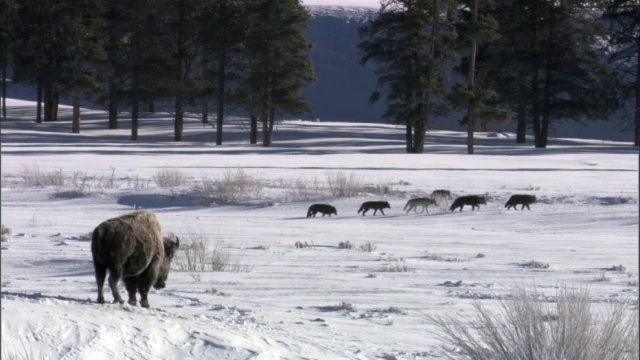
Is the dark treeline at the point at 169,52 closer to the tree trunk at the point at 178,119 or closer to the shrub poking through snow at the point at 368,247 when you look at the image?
the tree trunk at the point at 178,119

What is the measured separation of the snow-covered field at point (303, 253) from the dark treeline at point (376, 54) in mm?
8709

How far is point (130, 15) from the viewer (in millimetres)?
49656

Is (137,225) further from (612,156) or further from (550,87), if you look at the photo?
(550,87)

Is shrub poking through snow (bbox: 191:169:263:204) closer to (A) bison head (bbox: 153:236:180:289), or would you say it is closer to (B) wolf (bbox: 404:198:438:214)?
(B) wolf (bbox: 404:198:438:214)

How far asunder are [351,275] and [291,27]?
35.4 meters

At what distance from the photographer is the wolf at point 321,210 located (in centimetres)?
2050

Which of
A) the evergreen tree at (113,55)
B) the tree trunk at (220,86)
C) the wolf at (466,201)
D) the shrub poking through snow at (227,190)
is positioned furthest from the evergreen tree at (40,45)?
the wolf at (466,201)

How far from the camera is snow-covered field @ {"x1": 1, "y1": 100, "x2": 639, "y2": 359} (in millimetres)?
7438

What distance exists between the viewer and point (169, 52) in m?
50.7

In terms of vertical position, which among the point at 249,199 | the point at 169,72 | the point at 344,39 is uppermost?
the point at 344,39

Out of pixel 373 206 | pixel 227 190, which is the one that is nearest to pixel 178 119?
pixel 227 190

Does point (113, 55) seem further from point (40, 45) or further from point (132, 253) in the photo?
point (132, 253)

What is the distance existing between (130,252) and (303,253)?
646 cm

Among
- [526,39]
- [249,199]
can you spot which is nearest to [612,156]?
[526,39]
